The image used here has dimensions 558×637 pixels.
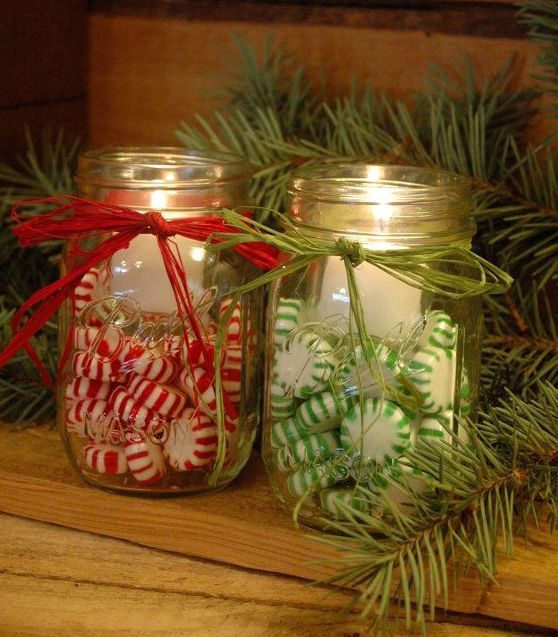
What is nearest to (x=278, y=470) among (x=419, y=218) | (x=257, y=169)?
(x=419, y=218)

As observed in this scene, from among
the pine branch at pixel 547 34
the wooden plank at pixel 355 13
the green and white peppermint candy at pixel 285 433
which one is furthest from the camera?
the wooden plank at pixel 355 13

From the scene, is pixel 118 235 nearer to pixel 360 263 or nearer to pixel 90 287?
pixel 90 287

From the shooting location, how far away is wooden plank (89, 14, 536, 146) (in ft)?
2.96

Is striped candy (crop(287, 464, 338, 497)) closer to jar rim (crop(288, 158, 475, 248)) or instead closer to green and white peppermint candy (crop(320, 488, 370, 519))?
green and white peppermint candy (crop(320, 488, 370, 519))

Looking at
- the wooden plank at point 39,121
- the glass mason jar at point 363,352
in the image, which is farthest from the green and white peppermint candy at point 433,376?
the wooden plank at point 39,121

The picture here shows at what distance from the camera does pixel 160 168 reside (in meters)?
0.71

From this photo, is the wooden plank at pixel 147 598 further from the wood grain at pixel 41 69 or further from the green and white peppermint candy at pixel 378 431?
the wood grain at pixel 41 69

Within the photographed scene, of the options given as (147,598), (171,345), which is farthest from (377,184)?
(147,598)

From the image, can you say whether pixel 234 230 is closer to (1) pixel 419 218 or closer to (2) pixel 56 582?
(1) pixel 419 218

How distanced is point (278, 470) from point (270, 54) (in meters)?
0.46

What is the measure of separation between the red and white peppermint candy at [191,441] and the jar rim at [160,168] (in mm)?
163

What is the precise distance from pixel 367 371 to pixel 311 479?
0.26 feet

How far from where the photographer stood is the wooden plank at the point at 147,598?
0.57 m

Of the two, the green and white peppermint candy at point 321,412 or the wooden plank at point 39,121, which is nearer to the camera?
the green and white peppermint candy at point 321,412
